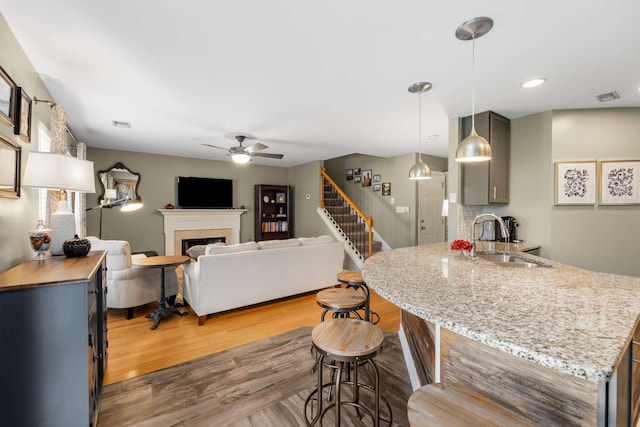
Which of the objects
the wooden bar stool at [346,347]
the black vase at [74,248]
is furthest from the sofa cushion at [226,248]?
the wooden bar stool at [346,347]

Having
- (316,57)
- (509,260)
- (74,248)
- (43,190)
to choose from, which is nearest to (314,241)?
(509,260)

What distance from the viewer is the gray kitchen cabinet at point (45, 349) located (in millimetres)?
1312

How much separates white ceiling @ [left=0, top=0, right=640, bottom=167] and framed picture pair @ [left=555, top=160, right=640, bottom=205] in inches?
26.1

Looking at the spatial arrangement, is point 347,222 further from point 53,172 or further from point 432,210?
point 53,172

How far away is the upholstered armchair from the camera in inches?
131

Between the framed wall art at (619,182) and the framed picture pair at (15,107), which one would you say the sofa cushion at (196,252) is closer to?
the framed picture pair at (15,107)

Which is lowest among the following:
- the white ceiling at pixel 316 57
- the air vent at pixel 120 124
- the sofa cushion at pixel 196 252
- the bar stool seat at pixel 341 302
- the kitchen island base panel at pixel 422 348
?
the kitchen island base panel at pixel 422 348

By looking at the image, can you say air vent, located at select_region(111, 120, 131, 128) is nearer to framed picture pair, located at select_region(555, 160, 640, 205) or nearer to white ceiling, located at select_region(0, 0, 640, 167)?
white ceiling, located at select_region(0, 0, 640, 167)

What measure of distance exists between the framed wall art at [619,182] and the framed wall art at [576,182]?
88mm

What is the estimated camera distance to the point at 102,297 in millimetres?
2096

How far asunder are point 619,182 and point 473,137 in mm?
2460

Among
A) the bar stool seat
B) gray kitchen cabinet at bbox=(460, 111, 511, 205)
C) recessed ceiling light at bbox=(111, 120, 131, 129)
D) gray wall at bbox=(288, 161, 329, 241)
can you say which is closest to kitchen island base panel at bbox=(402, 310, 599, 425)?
the bar stool seat

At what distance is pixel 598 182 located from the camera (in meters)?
3.20

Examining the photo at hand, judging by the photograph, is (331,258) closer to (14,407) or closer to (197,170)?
(14,407)
